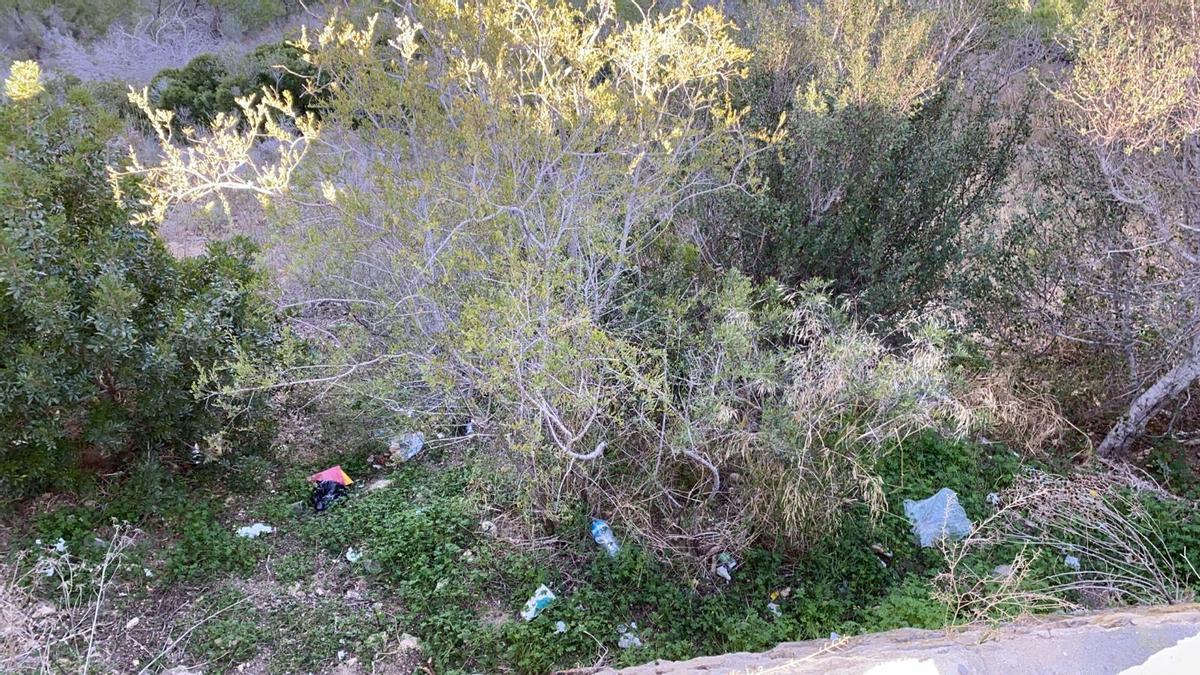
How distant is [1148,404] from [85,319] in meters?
5.53

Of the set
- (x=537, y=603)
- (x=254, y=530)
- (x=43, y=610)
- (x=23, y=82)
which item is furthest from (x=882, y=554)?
(x=23, y=82)

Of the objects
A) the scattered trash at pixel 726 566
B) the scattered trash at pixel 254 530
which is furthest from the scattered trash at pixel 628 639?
the scattered trash at pixel 254 530

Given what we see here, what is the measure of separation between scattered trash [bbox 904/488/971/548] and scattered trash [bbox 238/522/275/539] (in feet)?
10.7

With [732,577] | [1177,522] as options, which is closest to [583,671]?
[732,577]

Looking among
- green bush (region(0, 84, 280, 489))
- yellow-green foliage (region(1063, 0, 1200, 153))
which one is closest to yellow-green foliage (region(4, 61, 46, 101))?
green bush (region(0, 84, 280, 489))

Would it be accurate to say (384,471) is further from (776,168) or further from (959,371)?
(959,371)

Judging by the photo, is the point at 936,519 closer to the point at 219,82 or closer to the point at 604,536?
the point at 604,536

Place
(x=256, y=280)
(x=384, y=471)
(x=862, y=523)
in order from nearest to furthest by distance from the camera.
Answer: (x=862, y=523) → (x=256, y=280) → (x=384, y=471)

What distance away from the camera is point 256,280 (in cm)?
393

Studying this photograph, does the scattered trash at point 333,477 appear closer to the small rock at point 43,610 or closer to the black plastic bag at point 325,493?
the black plastic bag at point 325,493

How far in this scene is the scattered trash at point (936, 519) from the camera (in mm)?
3547

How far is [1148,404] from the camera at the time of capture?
13.3 feet

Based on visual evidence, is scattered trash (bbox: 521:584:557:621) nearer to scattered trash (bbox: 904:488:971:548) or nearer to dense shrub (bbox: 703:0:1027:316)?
scattered trash (bbox: 904:488:971:548)

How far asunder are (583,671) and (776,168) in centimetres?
313
